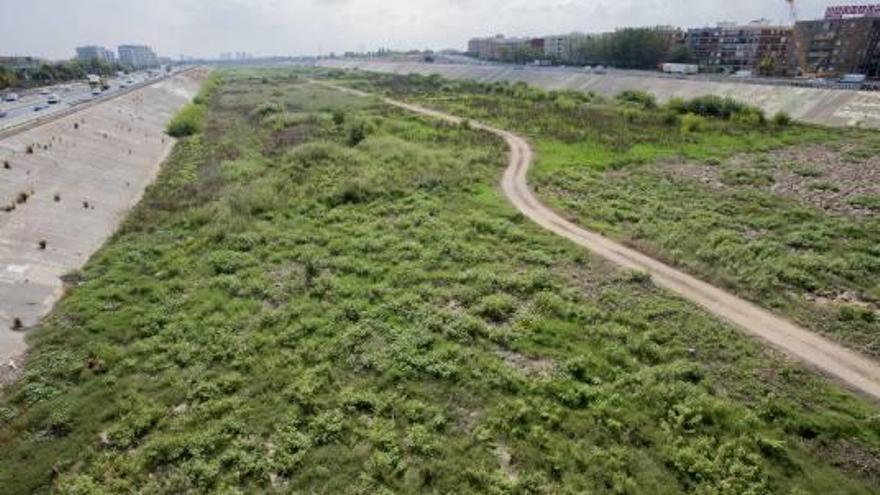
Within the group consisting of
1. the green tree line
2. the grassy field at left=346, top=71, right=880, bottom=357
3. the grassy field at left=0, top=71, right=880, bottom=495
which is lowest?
the grassy field at left=0, top=71, right=880, bottom=495

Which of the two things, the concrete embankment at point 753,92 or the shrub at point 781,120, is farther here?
the concrete embankment at point 753,92

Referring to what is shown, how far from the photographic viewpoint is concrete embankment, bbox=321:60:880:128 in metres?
70.1

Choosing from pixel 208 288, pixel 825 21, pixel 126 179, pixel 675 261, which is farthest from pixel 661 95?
pixel 208 288

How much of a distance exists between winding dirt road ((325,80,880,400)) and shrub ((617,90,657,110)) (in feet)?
191

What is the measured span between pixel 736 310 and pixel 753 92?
7708 centimetres

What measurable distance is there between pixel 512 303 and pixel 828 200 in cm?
2645

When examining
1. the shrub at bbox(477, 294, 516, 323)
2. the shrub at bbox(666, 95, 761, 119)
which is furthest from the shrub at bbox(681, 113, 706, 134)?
the shrub at bbox(477, 294, 516, 323)

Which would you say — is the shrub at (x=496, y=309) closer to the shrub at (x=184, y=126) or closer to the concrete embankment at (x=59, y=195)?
the concrete embankment at (x=59, y=195)

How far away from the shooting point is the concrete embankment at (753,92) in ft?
230

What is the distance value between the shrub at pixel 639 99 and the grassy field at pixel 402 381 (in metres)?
65.4

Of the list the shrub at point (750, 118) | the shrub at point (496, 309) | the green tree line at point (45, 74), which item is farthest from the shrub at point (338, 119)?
the green tree line at point (45, 74)

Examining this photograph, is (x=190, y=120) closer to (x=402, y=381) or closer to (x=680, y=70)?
(x=402, y=381)

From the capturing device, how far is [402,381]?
19719 millimetres

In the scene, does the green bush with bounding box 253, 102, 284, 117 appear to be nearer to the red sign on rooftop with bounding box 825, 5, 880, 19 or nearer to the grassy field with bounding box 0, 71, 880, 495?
the grassy field with bounding box 0, 71, 880, 495
